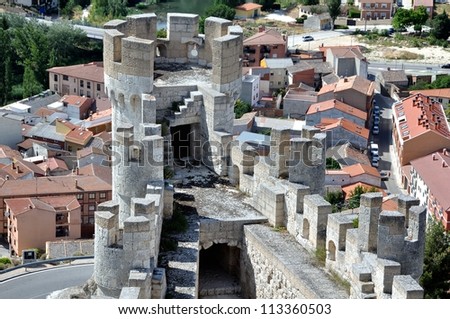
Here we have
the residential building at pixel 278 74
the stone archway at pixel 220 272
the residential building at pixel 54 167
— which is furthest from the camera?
the residential building at pixel 278 74

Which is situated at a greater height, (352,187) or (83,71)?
(83,71)

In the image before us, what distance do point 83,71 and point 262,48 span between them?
67.0ft

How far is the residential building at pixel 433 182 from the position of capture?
66.8m

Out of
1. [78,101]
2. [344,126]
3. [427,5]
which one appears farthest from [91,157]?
[427,5]

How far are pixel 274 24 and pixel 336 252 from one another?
113 m

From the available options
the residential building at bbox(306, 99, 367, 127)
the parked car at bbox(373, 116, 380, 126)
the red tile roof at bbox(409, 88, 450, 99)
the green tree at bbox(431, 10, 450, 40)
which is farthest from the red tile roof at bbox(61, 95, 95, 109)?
the green tree at bbox(431, 10, 450, 40)

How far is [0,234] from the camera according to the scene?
228ft

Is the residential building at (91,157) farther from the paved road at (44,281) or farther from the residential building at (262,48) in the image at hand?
the residential building at (262,48)

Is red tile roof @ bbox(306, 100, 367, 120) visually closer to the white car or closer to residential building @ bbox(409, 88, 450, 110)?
the white car

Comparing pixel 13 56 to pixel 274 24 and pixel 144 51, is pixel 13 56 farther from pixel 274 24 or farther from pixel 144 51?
pixel 144 51

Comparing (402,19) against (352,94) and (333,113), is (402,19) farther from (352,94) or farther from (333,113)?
(333,113)

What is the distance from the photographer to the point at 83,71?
10138cm

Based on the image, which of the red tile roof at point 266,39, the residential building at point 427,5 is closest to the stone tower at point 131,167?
the red tile roof at point 266,39

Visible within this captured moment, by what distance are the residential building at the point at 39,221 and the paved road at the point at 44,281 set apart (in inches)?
560
